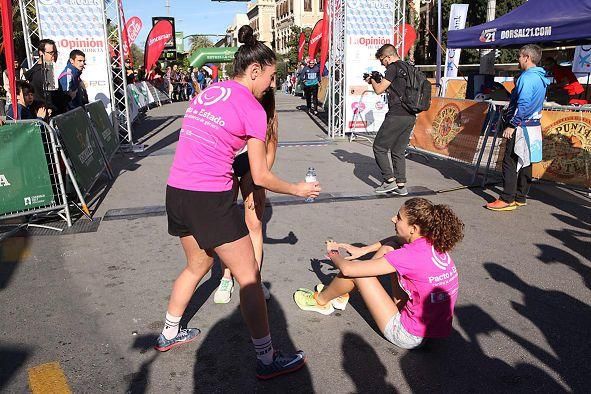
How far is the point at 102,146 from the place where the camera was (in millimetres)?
7668

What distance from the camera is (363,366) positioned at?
9.41ft

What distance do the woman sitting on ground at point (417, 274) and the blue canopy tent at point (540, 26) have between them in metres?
6.61

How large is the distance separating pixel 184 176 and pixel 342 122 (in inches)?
400

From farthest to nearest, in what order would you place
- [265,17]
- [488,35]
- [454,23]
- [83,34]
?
[265,17]
[454,23]
[488,35]
[83,34]

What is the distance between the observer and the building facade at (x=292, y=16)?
78.2m

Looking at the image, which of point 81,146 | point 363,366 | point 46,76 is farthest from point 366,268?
point 46,76

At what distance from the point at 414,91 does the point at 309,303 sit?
3.84 metres

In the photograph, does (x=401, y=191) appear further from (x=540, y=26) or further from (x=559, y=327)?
(x=540, y=26)

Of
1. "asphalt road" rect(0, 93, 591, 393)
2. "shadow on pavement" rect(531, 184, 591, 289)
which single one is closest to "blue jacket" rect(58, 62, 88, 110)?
"asphalt road" rect(0, 93, 591, 393)

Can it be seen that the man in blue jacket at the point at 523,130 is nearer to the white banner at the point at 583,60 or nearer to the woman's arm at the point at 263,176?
the woman's arm at the point at 263,176

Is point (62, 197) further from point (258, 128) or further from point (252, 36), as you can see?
point (258, 128)

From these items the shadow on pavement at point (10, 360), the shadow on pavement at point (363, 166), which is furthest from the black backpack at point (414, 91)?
the shadow on pavement at point (10, 360)

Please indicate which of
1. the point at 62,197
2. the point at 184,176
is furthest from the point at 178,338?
the point at 62,197

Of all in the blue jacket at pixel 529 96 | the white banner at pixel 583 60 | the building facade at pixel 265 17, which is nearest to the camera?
the blue jacket at pixel 529 96
